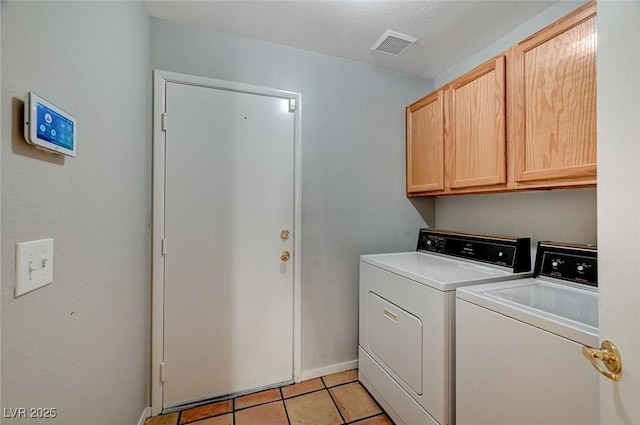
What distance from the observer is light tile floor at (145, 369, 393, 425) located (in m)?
1.60

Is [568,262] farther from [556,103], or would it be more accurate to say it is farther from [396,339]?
[396,339]

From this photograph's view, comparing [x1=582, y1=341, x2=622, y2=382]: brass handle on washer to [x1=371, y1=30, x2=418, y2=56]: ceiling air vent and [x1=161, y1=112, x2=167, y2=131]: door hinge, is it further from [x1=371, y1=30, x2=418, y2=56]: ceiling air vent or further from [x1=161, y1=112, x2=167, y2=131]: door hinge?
[x1=161, y1=112, x2=167, y2=131]: door hinge

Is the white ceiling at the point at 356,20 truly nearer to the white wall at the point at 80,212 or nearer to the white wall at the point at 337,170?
the white wall at the point at 337,170

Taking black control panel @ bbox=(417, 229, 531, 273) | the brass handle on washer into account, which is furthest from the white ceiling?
the brass handle on washer

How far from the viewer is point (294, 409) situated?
1.68 m

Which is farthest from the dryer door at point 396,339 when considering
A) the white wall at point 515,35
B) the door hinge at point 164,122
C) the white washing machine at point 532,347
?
the white wall at point 515,35

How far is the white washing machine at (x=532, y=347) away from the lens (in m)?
0.83

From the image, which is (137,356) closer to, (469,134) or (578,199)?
(469,134)

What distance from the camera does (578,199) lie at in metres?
1.44

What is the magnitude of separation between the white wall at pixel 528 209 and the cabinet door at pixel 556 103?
33 cm

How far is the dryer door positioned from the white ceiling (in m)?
1.75

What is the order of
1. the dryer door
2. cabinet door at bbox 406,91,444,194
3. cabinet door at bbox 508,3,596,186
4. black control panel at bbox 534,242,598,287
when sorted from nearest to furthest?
1. cabinet door at bbox 508,3,596,186
2. black control panel at bbox 534,242,598,287
3. the dryer door
4. cabinet door at bbox 406,91,444,194

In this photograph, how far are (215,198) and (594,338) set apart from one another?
1853 mm

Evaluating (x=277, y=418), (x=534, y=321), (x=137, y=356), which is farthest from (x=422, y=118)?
(x=137, y=356)
